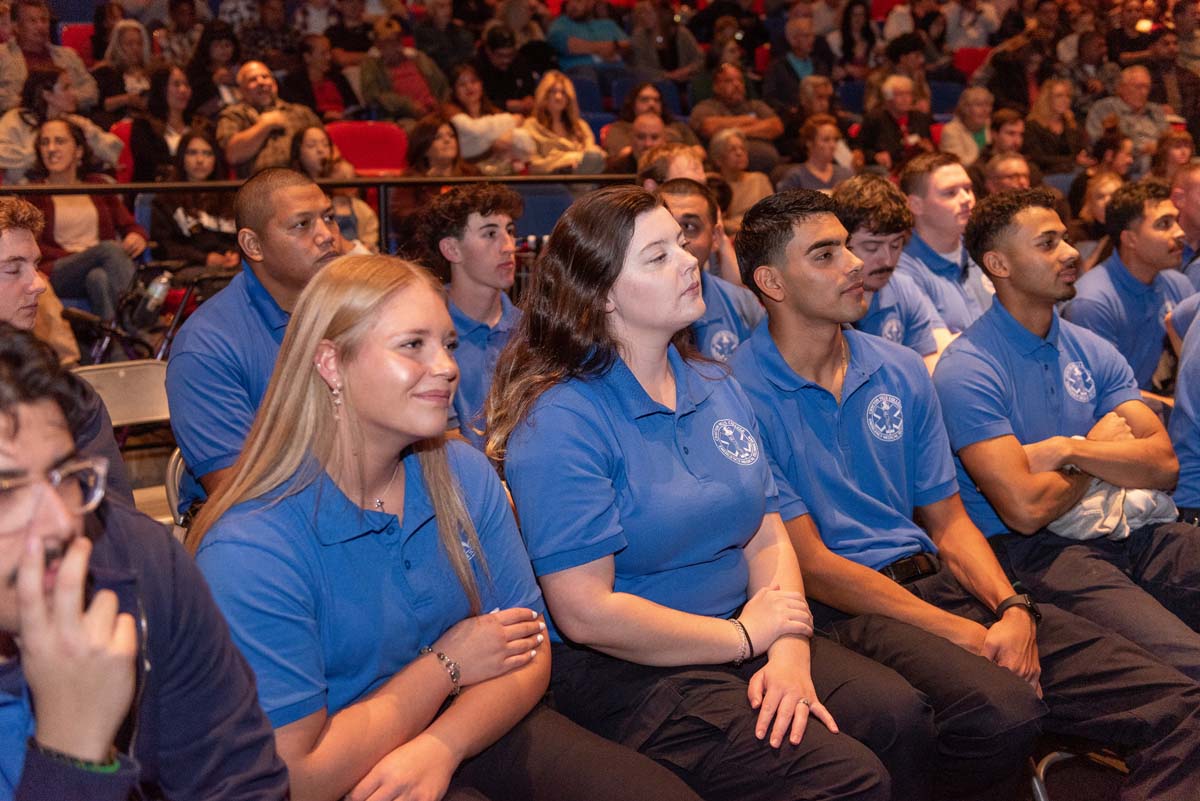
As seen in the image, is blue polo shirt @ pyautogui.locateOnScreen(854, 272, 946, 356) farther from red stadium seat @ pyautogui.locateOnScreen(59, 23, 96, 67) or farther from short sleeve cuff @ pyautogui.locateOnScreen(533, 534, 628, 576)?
red stadium seat @ pyautogui.locateOnScreen(59, 23, 96, 67)

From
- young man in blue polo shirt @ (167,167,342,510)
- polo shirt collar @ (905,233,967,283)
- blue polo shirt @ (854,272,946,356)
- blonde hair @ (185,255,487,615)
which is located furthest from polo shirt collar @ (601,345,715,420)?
polo shirt collar @ (905,233,967,283)

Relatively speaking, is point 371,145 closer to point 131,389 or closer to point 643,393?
point 131,389

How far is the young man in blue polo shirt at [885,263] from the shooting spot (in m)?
3.74

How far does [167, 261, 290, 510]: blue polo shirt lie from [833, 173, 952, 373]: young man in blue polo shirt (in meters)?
1.74

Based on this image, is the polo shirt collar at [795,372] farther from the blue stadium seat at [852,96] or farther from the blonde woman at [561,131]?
the blue stadium seat at [852,96]

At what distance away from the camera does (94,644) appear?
118 cm

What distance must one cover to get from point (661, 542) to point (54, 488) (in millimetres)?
1236

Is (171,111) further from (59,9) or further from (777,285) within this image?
(777,285)

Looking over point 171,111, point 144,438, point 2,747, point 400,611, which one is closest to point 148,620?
point 2,747

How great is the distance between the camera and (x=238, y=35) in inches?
295

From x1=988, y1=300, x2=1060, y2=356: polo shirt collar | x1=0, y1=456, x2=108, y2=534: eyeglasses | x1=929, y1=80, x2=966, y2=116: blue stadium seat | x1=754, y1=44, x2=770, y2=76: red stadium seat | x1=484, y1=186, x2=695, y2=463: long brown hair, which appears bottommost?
x1=929, y1=80, x2=966, y2=116: blue stadium seat

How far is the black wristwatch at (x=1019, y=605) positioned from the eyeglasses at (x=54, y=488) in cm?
201

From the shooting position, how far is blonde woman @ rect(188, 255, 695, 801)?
5.64 feet

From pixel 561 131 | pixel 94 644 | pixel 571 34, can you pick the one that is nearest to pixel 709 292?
pixel 94 644
